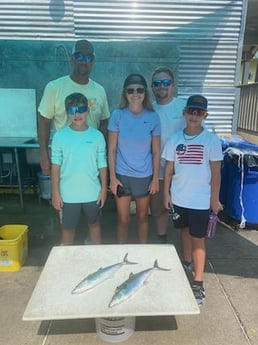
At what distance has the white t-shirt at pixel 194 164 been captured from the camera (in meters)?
2.56

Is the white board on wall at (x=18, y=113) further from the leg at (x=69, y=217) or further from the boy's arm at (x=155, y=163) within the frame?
the boy's arm at (x=155, y=163)

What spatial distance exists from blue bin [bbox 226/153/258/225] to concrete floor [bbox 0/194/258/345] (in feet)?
0.80

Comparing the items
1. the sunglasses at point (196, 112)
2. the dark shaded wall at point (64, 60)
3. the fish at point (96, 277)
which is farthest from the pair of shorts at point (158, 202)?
the dark shaded wall at point (64, 60)

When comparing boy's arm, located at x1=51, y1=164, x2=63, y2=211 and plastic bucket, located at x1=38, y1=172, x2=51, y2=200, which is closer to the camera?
boy's arm, located at x1=51, y1=164, x2=63, y2=211

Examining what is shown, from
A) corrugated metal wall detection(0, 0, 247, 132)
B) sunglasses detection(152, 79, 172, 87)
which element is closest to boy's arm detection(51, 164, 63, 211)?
sunglasses detection(152, 79, 172, 87)

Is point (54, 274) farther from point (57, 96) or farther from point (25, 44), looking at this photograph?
point (25, 44)

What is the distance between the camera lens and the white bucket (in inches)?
85.3

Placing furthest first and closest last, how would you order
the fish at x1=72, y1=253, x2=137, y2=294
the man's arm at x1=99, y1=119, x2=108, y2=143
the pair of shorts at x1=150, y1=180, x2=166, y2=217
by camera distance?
1. the man's arm at x1=99, y1=119, x2=108, y2=143
2. the pair of shorts at x1=150, y1=180, x2=166, y2=217
3. the fish at x1=72, y1=253, x2=137, y2=294

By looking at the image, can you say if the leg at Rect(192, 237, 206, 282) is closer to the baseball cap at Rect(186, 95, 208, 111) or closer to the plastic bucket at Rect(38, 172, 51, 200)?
the baseball cap at Rect(186, 95, 208, 111)

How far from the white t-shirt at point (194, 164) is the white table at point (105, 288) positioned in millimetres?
437

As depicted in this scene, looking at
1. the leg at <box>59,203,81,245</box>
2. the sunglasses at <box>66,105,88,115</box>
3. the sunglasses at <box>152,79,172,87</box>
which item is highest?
the sunglasses at <box>152,79,172,87</box>

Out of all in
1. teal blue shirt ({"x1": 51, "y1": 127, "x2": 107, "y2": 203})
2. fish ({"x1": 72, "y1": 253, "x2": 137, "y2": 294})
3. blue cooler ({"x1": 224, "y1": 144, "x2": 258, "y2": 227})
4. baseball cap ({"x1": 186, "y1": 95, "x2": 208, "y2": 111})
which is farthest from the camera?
blue cooler ({"x1": 224, "y1": 144, "x2": 258, "y2": 227})

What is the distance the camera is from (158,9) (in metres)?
5.74

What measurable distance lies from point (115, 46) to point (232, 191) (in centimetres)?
302
